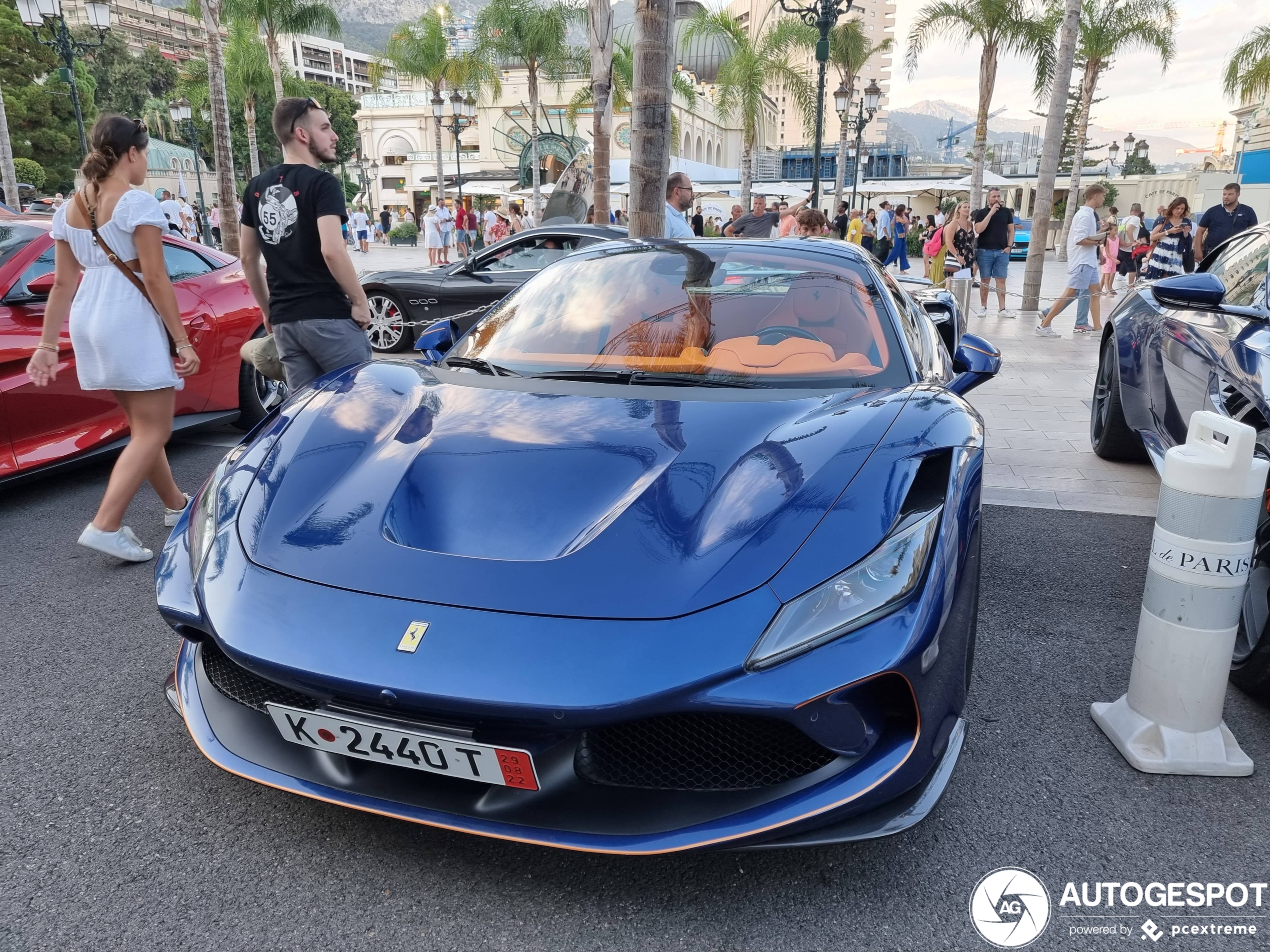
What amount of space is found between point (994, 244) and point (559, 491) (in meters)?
12.2

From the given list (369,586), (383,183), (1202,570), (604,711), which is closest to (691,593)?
(604,711)

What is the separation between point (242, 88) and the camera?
123 feet

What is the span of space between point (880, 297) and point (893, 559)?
149 cm

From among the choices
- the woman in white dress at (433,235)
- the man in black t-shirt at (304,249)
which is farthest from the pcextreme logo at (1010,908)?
the woman in white dress at (433,235)

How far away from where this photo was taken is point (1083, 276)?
1099 centimetres

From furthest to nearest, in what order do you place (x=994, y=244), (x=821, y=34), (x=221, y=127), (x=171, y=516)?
(x=221, y=127) → (x=821, y=34) → (x=994, y=244) → (x=171, y=516)

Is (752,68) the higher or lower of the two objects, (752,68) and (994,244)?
the higher

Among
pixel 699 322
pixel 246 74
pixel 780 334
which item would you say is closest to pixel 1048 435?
pixel 780 334

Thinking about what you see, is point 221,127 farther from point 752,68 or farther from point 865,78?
point 865,78

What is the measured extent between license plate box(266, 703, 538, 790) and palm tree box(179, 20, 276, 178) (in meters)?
34.0

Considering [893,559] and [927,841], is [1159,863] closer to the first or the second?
[927,841]

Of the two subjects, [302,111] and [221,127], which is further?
[221,127]

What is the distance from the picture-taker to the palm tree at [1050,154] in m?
12.7

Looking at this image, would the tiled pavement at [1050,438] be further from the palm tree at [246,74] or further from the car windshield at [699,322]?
the palm tree at [246,74]
